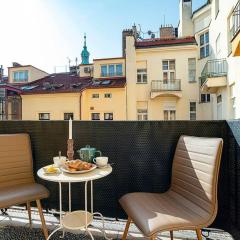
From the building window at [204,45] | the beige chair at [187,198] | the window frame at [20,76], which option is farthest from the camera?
the window frame at [20,76]

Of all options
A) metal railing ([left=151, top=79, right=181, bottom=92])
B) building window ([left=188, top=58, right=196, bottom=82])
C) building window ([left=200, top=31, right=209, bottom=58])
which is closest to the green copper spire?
metal railing ([left=151, top=79, right=181, bottom=92])

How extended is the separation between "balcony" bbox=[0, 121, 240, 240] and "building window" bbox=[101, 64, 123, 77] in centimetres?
1314

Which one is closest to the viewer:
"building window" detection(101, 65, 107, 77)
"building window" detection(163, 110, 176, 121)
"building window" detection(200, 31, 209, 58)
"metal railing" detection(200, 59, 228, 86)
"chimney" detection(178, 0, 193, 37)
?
"metal railing" detection(200, 59, 228, 86)

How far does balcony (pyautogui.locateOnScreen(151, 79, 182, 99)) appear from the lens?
534 inches

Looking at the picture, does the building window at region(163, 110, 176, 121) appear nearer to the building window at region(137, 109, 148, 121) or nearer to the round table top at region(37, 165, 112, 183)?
the building window at region(137, 109, 148, 121)

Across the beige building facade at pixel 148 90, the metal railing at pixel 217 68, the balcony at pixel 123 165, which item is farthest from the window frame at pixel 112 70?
the balcony at pixel 123 165

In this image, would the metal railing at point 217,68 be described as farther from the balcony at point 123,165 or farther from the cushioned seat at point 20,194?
the cushioned seat at point 20,194

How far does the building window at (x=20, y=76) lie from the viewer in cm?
1775


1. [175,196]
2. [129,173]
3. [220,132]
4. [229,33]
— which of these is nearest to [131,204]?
[175,196]

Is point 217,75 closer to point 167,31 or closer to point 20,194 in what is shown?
point 167,31

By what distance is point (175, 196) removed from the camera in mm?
1905

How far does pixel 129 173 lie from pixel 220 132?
99cm

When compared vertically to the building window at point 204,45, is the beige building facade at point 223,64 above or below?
below

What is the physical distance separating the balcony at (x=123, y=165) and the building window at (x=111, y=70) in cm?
1314
